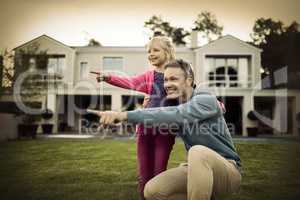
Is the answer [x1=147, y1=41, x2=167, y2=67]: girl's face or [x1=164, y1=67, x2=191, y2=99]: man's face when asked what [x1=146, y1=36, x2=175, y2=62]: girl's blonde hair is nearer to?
[x1=147, y1=41, x2=167, y2=67]: girl's face

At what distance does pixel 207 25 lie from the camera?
3.15m

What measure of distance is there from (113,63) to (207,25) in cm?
136

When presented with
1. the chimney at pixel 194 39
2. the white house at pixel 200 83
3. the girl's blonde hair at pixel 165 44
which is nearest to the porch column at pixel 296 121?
the white house at pixel 200 83

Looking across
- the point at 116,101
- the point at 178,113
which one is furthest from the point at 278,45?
the point at 178,113

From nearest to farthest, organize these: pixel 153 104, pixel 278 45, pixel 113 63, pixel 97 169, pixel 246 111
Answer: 1. pixel 153 104
2. pixel 97 169
3. pixel 278 45
4. pixel 246 111
5. pixel 113 63

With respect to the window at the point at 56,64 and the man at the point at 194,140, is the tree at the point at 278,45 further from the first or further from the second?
the man at the point at 194,140

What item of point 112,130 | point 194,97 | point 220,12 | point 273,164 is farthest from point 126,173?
point 194,97

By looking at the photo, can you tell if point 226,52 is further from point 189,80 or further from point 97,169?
point 189,80

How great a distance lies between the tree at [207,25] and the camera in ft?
9.54

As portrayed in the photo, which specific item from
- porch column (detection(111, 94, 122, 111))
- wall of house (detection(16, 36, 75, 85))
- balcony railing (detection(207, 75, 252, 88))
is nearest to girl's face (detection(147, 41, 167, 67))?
wall of house (detection(16, 36, 75, 85))

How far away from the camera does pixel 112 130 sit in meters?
3.51

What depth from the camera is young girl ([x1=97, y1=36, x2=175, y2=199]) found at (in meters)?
1.55

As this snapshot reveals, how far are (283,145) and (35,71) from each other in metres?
2.16

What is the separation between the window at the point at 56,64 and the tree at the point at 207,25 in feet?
3.95
